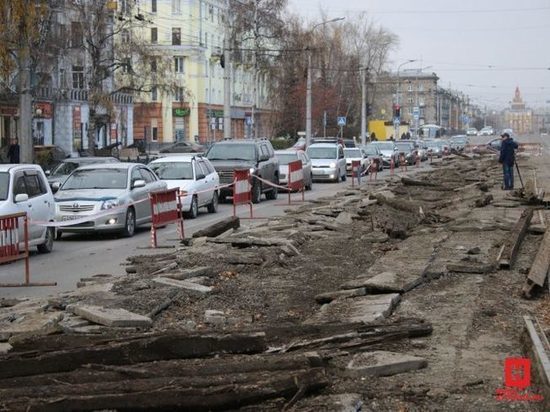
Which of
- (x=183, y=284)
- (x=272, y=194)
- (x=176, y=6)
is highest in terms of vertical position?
(x=176, y=6)

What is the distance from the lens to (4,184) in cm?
1598

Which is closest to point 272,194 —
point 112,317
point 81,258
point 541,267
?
point 81,258

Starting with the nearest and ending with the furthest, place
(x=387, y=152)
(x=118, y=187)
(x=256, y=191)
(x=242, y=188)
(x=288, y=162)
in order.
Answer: (x=118, y=187), (x=242, y=188), (x=256, y=191), (x=288, y=162), (x=387, y=152)

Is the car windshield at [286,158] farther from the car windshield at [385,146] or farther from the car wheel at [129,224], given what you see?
the car windshield at [385,146]

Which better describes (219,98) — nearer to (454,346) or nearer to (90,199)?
(90,199)

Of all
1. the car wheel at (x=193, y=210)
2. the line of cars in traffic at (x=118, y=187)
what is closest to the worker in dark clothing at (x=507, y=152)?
the line of cars in traffic at (x=118, y=187)

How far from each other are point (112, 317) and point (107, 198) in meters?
10.6

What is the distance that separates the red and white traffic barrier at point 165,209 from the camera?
702 inches

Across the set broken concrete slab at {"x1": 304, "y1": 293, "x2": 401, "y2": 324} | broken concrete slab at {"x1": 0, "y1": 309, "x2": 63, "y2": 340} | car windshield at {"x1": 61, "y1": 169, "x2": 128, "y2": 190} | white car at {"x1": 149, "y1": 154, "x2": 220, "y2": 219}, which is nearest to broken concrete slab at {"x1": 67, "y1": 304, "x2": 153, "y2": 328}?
broken concrete slab at {"x1": 0, "y1": 309, "x2": 63, "y2": 340}

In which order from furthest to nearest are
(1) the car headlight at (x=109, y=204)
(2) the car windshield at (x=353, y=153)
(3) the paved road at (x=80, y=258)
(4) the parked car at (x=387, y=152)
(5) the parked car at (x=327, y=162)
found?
(4) the parked car at (x=387, y=152)
(2) the car windshield at (x=353, y=153)
(5) the parked car at (x=327, y=162)
(1) the car headlight at (x=109, y=204)
(3) the paved road at (x=80, y=258)

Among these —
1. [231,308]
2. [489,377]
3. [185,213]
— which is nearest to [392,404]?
[489,377]

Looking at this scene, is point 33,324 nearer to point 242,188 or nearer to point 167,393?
point 167,393

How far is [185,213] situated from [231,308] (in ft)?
47.1

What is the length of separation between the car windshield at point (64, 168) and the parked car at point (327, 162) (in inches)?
642
